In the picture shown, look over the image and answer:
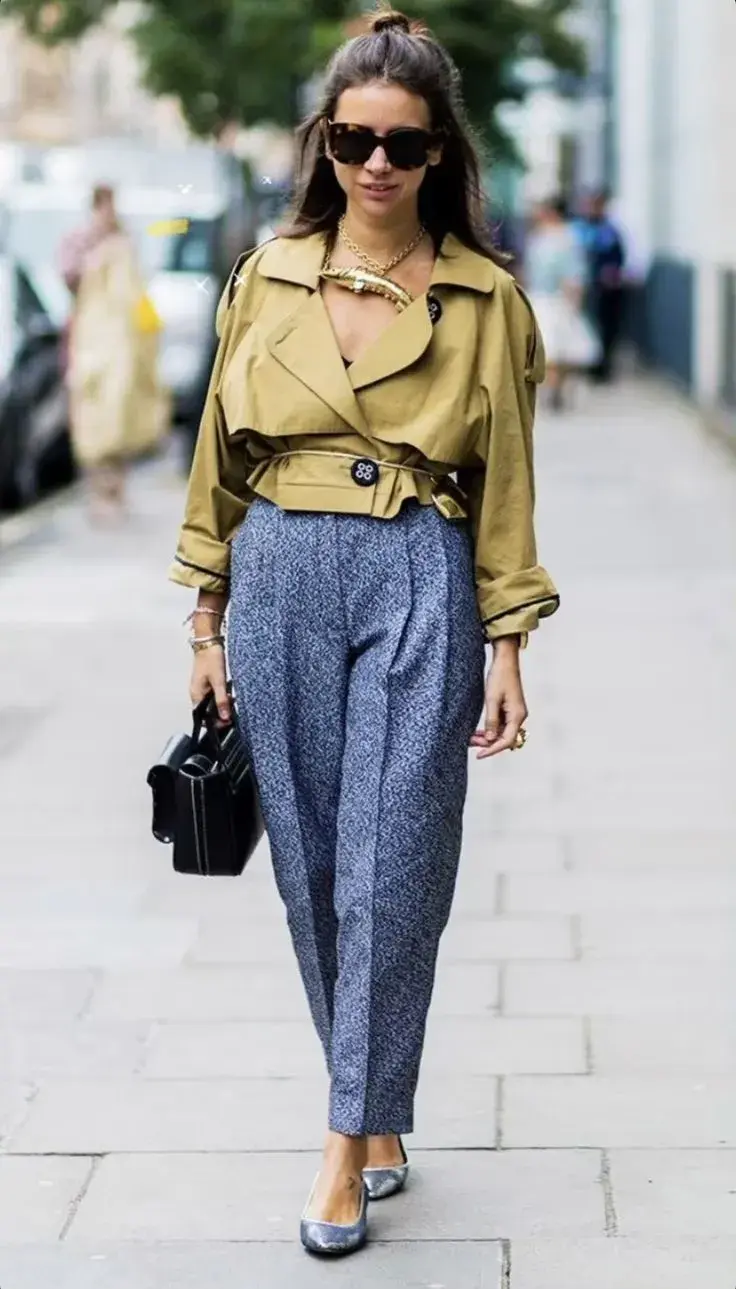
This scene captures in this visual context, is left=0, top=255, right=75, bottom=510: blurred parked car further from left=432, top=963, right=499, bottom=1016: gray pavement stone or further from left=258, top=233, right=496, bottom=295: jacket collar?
left=258, top=233, right=496, bottom=295: jacket collar

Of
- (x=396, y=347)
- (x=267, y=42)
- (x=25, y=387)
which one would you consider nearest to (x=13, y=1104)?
(x=396, y=347)

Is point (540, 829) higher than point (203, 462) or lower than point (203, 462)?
lower

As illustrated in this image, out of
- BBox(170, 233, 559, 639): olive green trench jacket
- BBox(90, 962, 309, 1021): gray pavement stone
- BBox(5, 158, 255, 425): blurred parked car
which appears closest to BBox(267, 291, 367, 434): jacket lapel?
BBox(170, 233, 559, 639): olive green trench jacket

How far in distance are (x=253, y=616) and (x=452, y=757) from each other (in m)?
0.37

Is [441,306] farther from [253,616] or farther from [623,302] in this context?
[623,302]

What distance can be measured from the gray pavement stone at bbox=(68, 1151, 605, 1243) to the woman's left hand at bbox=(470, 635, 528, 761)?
2.41 ft

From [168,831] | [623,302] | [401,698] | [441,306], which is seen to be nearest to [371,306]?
[441,306]

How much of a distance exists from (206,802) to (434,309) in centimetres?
82

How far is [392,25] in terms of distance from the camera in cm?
378

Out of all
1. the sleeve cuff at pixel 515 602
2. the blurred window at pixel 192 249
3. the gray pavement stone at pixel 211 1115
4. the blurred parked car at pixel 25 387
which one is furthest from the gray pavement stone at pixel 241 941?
the blurred window at pixel 192 249

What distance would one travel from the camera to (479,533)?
12.4ft

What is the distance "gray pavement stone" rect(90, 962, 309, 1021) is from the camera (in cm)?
502

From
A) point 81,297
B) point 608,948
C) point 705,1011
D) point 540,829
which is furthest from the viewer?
point 81,297

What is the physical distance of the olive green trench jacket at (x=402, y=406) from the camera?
145 inches
